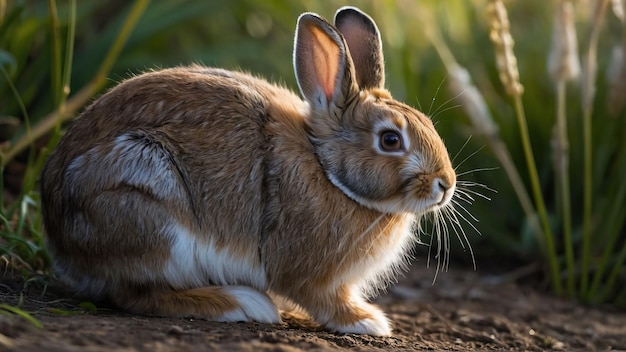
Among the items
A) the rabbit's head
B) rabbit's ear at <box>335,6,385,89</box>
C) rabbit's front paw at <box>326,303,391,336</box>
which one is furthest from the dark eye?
rabbit's front paw at <box>326,303,391,336</box>

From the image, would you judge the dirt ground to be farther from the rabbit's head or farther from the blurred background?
the rabbit's head

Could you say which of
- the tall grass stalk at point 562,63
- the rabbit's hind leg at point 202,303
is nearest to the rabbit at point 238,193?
the rabbit's hind leg at point 202,303

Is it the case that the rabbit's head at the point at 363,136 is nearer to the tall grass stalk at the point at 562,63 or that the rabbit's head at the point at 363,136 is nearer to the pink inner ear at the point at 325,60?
the pink inner ear at the point at 325,60

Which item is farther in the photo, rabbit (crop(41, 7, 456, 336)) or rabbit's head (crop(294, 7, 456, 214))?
rabbit's head (crop(294, 7, 456, 214))

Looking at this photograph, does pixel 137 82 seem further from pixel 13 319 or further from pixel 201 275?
pixel 13 319

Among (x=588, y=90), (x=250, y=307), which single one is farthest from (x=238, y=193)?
(x=588, y=90)

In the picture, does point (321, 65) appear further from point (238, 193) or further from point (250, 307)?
point (250, 307)
